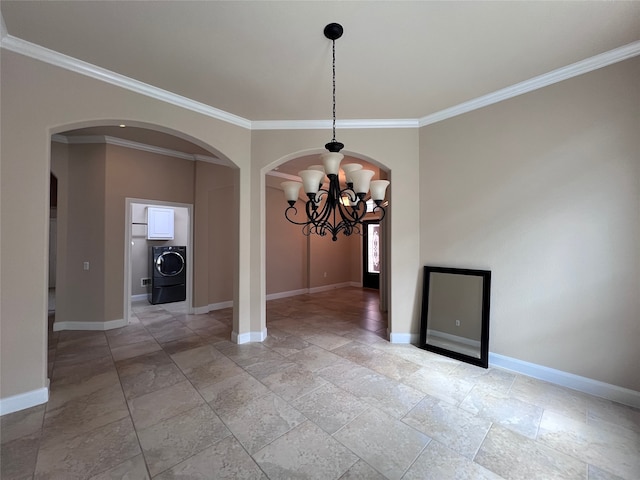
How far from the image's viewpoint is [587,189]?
2400mm

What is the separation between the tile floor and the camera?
1.61 metres

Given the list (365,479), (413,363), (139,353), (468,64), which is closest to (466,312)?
(413,363)

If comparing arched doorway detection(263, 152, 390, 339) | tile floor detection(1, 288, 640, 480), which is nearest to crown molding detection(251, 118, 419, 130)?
arched doorway detection(263, 152, 390, 339)

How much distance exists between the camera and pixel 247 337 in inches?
142

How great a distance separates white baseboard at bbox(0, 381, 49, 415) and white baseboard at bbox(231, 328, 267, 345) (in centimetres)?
178

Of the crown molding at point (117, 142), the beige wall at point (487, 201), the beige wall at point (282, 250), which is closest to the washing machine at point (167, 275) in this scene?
the beige wall at point (282, 250)

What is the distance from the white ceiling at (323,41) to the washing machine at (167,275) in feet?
14.2

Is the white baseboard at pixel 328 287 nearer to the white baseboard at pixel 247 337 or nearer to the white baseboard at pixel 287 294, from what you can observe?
the white baseboard at pixel 287 294

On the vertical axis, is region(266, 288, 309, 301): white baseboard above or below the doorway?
below

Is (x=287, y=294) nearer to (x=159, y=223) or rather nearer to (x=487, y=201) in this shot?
(x=159, y=223)

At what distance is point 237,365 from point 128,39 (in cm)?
319

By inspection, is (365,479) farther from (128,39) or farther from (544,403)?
(128,39)

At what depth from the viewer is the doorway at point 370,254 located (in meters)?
8.18

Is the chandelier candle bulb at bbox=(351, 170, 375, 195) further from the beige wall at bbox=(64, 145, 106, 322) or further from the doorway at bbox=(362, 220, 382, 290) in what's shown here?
the doorway at bbox=(362, 220, 382, 290)
